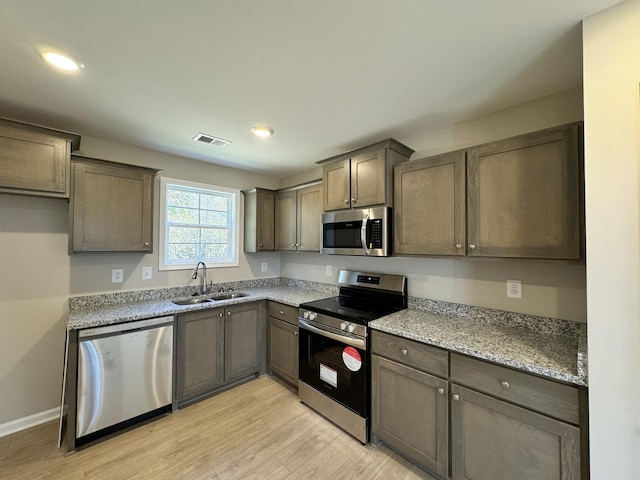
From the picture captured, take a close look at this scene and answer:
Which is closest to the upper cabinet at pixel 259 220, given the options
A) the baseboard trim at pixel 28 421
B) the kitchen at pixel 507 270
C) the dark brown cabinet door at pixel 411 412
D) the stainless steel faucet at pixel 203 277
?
the kitchen at pixel 507 270

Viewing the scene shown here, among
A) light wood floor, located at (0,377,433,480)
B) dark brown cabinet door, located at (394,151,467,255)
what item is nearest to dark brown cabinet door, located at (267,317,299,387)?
light wood floor, located at (0,377,433,480)

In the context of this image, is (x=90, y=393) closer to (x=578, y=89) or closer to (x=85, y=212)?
(x=85, y=212)

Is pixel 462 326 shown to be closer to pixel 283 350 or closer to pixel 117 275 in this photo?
pixel 283 350

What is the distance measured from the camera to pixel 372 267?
2822 mm

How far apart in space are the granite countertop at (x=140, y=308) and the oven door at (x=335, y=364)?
387 millimetres

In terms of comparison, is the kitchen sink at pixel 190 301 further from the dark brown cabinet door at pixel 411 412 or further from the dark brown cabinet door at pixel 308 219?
the dark brown cabinet door at pixel 411 412

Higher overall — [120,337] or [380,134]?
[380,134]

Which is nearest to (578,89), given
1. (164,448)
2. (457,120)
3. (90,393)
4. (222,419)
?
(457,120)

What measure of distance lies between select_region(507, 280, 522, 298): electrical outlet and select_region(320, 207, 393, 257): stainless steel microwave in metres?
0.88

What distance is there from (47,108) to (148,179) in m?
0.78

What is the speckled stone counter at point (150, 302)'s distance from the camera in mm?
2090

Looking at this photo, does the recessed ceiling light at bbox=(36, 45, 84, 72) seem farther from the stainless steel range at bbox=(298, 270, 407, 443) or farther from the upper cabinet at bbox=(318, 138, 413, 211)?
the stainless steel range at bbox=(298, 270, 407, 443)

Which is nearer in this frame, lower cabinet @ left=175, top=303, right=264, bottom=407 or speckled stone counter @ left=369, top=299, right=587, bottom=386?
speckled stone counter @ left=369, top=299, right=587, bottom=386

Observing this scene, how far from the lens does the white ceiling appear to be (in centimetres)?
115
